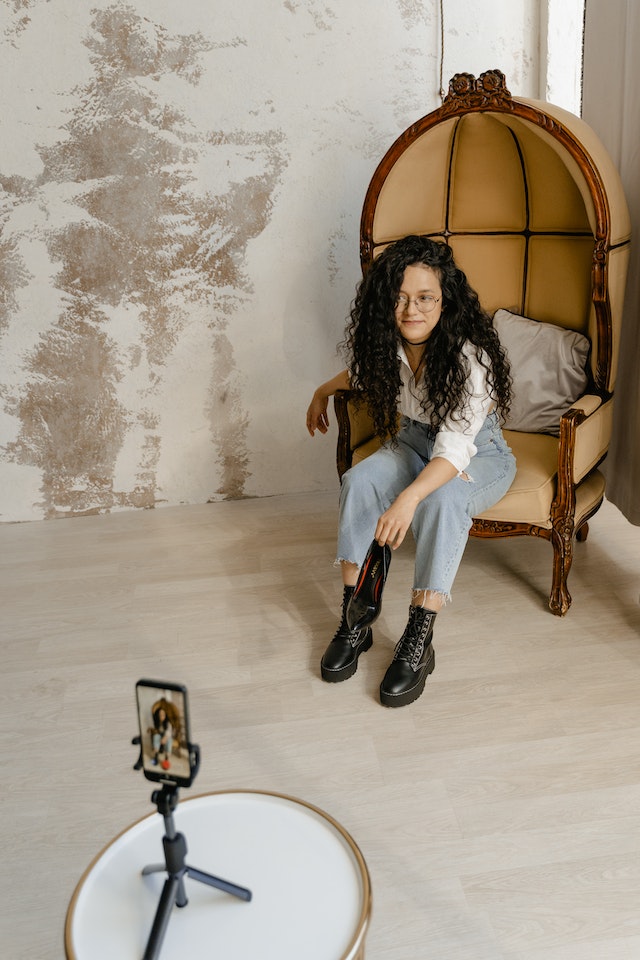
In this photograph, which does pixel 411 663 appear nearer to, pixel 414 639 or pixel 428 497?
Result: pixel 414 639

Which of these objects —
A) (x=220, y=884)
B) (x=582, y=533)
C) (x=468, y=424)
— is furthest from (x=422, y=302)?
(x=220, y=884)

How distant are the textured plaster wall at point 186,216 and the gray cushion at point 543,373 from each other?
2.73 ft

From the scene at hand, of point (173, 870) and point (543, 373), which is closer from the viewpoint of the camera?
point (173, 870)

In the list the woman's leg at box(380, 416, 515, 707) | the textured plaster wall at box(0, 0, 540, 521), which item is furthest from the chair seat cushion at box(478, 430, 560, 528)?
the textured plaster wall at box(0, 0, 540, 521)

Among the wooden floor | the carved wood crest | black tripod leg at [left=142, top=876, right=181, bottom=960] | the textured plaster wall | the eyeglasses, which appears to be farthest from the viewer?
the textured plaster wall

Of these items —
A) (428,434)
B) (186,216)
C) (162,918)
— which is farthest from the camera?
(186,216)

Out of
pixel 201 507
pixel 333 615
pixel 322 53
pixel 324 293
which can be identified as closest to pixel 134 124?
pixel 322 53

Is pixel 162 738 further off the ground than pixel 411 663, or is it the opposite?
pixel 162 738

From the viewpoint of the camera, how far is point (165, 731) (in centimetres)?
102

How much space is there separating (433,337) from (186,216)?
128 centimetres

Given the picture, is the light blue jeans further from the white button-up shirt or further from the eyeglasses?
the eyeglasses

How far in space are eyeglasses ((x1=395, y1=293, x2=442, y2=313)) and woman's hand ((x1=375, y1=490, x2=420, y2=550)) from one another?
0.45 m

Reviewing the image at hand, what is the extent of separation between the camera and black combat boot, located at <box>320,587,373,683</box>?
204 centimetres

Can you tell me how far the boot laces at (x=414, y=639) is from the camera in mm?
1989
